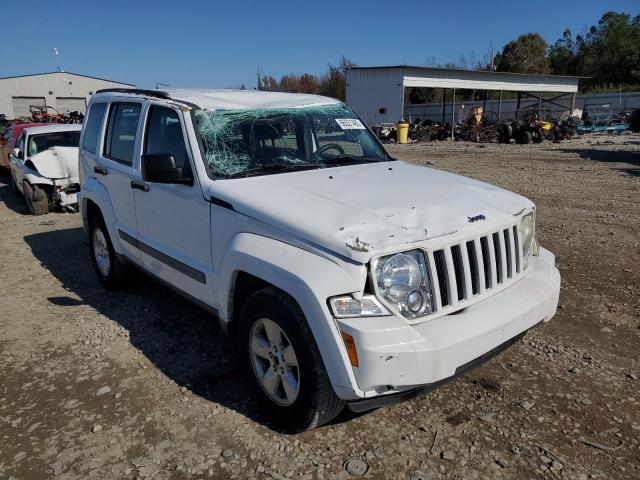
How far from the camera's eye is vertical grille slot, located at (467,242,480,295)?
2807 millimetres

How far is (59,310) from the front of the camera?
198 inches

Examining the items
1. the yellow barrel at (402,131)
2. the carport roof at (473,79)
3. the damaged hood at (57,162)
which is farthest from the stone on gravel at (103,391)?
the carport roof at (473,79)

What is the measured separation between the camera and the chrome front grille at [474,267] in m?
2.65

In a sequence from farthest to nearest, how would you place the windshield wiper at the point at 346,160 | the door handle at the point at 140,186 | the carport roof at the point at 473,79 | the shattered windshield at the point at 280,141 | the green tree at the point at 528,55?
the green tree at the point at 528,55 < the carport roof at the point at 473,79 < the door handle at the point at 140,186 < the windshield wiper at the point at 346,160 < the shattered windshield at the point at 280,141

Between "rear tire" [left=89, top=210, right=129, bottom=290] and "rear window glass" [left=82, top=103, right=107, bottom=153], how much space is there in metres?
0.75

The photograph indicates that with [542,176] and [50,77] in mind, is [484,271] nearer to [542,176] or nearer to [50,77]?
[542,176]

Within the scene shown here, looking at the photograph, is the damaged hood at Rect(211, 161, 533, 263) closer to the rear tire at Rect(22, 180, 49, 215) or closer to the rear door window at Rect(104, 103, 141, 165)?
the rear door window at Rect(104, 103, 141, 165)

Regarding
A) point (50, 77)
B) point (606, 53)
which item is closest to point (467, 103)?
point (606, 53)

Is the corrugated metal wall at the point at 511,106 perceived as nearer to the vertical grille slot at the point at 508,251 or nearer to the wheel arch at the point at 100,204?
the wheel arch at the point at 100,204

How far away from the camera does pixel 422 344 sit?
2441 millimetres

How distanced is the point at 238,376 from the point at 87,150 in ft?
10.8

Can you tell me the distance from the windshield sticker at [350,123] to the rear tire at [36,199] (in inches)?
291

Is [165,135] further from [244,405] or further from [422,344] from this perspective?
[422,344]

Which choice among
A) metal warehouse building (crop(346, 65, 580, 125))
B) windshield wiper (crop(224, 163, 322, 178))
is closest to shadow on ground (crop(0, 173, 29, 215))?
windshield wiper (crop(224, 163, 322, 178))
